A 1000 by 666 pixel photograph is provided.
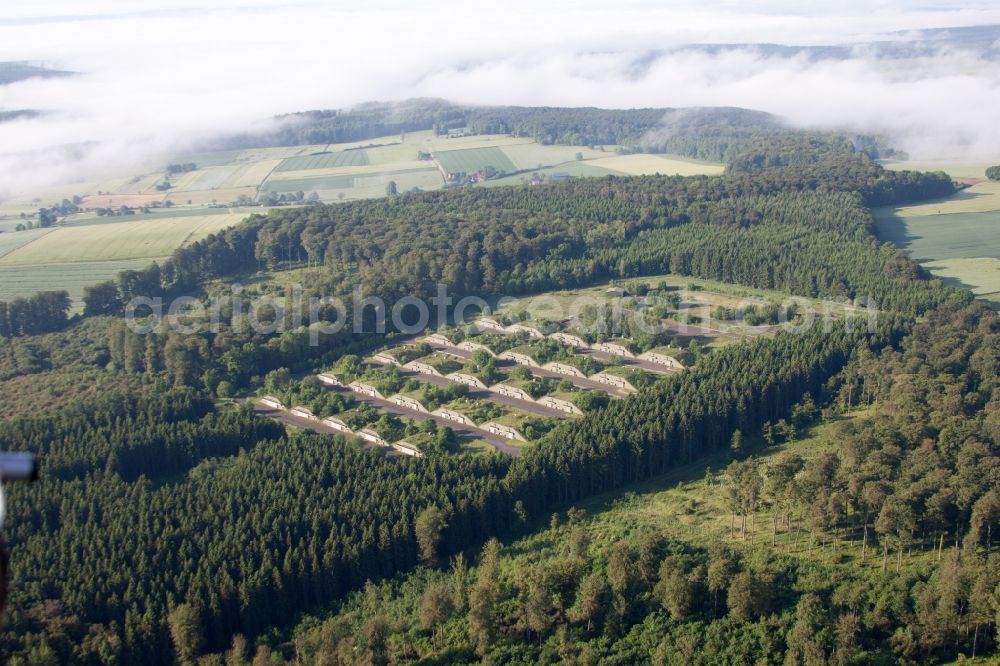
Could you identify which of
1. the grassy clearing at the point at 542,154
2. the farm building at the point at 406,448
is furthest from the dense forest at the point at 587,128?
the farm building at the point at 406,448

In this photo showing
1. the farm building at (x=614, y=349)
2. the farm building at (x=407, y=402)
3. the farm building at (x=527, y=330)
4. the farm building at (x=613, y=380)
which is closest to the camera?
the farm building at (x=407, y=402)

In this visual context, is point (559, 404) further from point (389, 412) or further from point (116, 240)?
point (116, 240)

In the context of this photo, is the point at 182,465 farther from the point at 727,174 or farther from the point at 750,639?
the point at 727,174

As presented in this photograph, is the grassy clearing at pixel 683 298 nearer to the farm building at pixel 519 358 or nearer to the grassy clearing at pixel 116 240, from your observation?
the farm building at pixel 519 358

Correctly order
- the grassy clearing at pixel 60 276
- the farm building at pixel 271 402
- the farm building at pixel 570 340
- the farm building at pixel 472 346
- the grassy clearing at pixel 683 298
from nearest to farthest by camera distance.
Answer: the farm building at pixel 271 402 < the farm building at pixel 570 340 < the farm building at pixel 472 346 < the grassy clearing at pixel 683 298 < the grassy clearing at pixel 60 276

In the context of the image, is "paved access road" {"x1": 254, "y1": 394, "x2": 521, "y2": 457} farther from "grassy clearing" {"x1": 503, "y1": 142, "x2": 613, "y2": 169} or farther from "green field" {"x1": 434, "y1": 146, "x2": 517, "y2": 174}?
"grassy clearing" {"x1": 503, "y1": 142, "x2": 613, "y2": 169}

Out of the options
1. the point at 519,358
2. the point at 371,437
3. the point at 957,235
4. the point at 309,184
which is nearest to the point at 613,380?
the point at 519,358

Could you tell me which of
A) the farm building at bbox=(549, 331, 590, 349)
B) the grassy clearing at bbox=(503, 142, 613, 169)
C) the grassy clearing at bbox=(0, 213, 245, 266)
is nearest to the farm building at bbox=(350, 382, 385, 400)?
the farm building at bbox=(549, 331, 590, 349)

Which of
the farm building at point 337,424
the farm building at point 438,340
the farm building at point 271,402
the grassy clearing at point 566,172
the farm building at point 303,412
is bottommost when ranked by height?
the farm building at point 337,424
